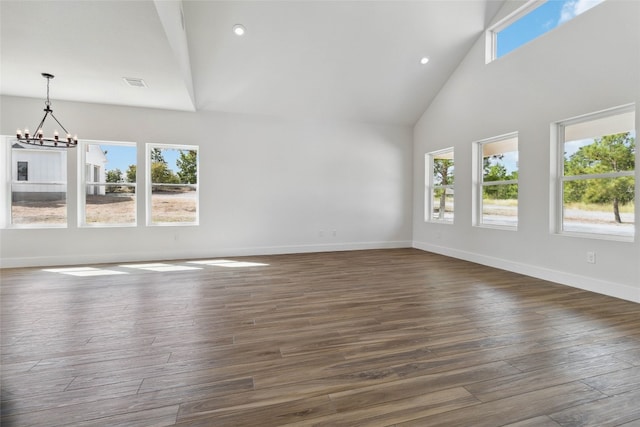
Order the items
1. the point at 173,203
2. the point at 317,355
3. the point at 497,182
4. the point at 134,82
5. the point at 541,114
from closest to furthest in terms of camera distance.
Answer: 1. the point at 317,355
2. the point at 541,114
3. the point at 134,82
4. the point at 497,182
5. the point at 173,203

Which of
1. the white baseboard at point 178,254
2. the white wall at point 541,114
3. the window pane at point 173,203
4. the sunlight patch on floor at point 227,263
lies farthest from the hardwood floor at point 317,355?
the window pane at point 173,203

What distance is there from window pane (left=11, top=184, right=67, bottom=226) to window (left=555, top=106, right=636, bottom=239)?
793 centimetres

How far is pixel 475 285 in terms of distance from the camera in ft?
12.6

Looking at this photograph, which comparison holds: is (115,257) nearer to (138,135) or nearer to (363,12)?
(138,135)

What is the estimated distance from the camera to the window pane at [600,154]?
3.36 metres

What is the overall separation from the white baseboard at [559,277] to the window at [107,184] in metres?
6.31

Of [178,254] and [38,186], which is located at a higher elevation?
[38,186]

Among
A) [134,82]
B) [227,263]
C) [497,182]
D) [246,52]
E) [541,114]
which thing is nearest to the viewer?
[541,114]

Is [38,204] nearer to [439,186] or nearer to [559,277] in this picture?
[439,186]

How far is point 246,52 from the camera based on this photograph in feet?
15.7

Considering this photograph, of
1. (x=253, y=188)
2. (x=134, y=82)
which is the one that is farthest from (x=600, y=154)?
(x=134, y=82)

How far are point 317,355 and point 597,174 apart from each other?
4027 millimetres

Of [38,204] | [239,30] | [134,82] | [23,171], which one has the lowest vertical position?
[38,204]

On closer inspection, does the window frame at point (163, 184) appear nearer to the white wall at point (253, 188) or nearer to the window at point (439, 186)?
the white wall at point (253, 188)
